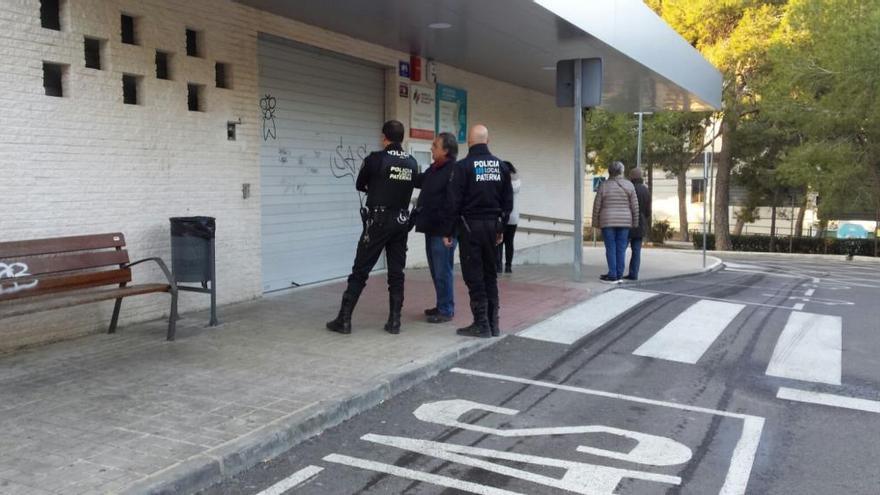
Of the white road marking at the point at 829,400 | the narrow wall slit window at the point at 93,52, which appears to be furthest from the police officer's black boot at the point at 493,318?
the narrow wall slit window at the point at 93,52

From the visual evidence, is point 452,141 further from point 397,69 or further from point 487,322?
point 397,69

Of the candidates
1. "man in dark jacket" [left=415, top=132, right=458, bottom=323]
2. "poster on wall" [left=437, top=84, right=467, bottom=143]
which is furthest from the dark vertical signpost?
"man in dark jacket" [left=415, top=132, right=458, bottom=323]

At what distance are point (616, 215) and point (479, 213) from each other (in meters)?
4.73

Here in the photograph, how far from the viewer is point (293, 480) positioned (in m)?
3.99

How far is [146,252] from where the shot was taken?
24.0 feet

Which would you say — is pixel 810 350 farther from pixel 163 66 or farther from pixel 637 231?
pixel 163 66

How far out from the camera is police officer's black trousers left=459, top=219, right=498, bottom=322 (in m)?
6.81

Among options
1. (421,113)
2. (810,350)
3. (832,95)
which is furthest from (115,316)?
(832,95)

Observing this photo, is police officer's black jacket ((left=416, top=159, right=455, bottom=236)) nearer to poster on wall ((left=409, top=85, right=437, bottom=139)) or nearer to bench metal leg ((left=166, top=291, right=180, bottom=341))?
bench metal leg ((left=166, top=291, right=180, bottom=341))

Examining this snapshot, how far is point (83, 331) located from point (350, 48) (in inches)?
212

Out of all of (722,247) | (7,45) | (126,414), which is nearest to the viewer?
(126,414)

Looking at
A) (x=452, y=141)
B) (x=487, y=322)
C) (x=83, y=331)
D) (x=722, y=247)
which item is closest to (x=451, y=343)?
(x=487, y=322)

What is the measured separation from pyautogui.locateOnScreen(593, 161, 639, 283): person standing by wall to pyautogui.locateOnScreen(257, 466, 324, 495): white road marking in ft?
25.6

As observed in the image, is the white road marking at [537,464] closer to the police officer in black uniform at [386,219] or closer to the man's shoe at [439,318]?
the police officer in black uniform at [386,219]
